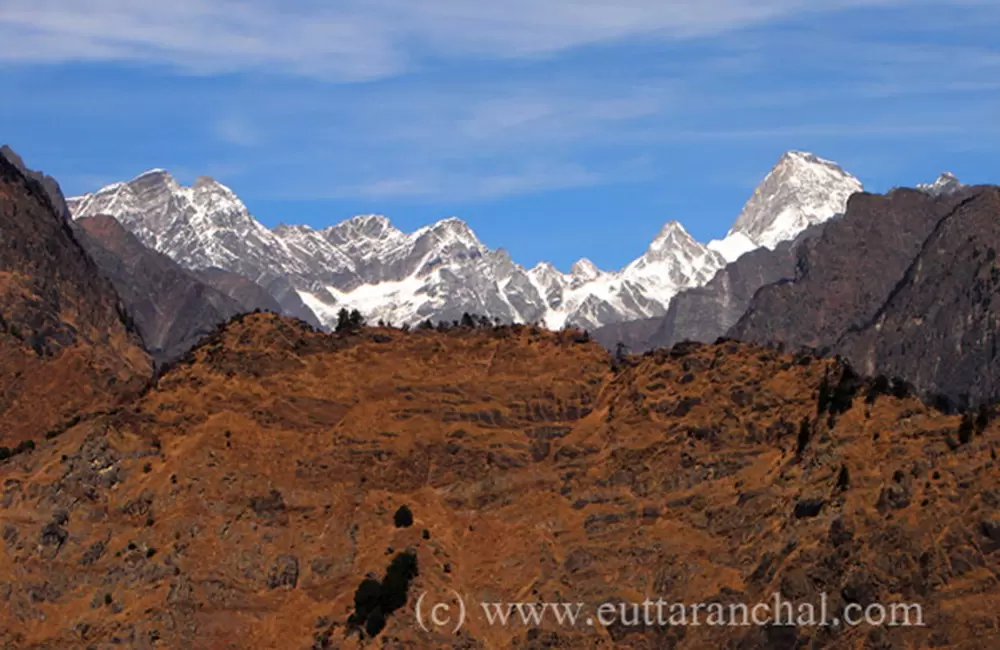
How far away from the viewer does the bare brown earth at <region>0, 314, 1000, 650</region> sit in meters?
156

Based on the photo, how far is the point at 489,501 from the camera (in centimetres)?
18275

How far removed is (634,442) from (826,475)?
79.1 feet

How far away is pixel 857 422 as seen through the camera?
168625 millimetres

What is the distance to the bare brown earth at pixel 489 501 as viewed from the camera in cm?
15650

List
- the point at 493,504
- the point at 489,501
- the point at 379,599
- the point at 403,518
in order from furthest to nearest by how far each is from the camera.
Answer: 1. the point at 489,501
2. the point at 493,504
3. the point at 403,518
4. the point at 379,599

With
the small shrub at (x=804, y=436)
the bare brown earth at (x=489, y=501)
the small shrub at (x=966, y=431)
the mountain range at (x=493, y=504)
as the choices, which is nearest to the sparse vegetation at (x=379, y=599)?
the mountain range at (x=493, y=504)

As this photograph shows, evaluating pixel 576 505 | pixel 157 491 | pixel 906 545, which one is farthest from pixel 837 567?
pixel 157 491

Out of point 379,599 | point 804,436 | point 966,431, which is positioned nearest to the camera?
point 966,431

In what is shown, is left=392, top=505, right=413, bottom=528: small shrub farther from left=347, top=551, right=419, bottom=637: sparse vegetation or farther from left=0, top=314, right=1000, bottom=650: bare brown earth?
left=347, top=551, right=419, bottom=637: sparse vegetation

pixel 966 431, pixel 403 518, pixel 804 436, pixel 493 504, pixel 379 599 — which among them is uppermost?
pixel 804 436

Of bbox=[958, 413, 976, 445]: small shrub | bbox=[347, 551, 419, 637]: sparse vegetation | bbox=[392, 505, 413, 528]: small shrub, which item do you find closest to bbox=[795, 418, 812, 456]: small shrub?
bbox=[958, 413, 976, 445]: small shrub

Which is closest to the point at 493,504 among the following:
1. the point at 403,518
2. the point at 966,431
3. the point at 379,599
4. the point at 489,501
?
the point at 489,501

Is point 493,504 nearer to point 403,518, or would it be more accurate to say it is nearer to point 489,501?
point 489,501

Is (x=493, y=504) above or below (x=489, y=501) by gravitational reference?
below
